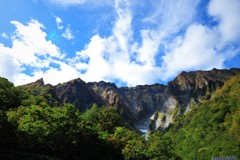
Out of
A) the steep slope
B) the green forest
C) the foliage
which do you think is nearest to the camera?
the green forest

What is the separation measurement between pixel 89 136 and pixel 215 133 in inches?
2961

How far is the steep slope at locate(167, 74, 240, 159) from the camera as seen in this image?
12750 centimetres

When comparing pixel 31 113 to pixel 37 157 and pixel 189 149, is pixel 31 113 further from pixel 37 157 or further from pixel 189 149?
pixel 189 149

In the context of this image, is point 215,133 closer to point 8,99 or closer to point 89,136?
point 89,136

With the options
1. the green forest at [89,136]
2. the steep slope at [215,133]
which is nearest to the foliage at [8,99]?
the green forest at [89,136]

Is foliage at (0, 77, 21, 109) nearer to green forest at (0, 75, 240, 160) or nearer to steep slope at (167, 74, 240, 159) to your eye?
green forest at (0, 75, 240, 160)

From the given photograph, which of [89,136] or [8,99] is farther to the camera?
[8,99]

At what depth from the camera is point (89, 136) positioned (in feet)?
313

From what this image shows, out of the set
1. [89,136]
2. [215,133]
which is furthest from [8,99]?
[215,133]

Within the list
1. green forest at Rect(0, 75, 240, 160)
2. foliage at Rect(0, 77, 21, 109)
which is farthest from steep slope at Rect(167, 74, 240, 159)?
foliage at Rect(0, 77, 21, 109)

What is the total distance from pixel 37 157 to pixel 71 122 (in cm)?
2357

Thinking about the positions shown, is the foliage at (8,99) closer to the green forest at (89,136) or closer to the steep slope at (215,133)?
the green forest at (89,136)

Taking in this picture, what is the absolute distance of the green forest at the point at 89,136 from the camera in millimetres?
74125

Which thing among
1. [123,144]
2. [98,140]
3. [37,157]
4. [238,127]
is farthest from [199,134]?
[37,157]
